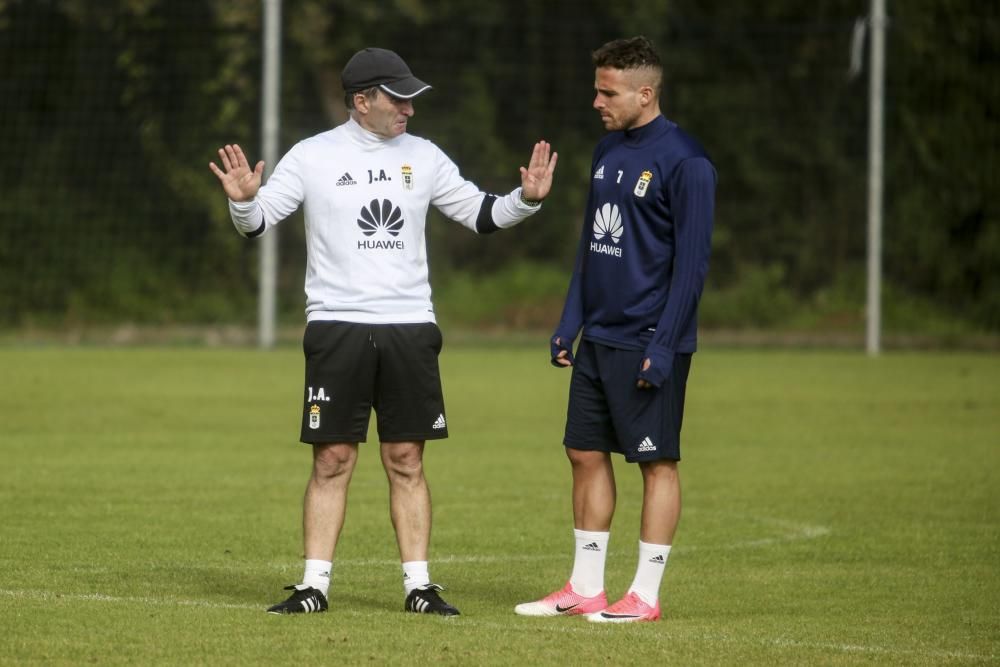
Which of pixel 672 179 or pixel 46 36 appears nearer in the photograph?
pixel 672 179

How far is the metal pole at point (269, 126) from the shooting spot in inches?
789

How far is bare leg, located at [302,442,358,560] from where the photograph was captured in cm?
663

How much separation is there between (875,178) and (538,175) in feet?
46.5

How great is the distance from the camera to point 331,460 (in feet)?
21.9

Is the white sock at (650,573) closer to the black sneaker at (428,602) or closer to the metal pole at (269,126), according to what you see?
the black sneaker at (428,602)

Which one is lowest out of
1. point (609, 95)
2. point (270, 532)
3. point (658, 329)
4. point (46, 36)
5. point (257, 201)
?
point (270, 532)

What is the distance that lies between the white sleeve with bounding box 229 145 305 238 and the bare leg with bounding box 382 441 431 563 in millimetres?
932

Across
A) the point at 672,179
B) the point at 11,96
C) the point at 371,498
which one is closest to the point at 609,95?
the point at 672,179

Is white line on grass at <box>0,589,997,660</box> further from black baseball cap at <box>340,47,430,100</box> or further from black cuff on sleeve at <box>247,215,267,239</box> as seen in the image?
black baseball cap at <box>340,47,430,100</box>

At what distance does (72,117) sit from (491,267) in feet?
18.8

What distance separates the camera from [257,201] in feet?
21.6

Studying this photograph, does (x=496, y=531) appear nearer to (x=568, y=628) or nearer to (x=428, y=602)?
(x=428, y=602)

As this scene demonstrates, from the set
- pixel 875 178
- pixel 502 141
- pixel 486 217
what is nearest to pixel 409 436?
pixel 486 217

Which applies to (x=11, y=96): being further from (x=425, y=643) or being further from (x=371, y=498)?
(x=425, y=643)
